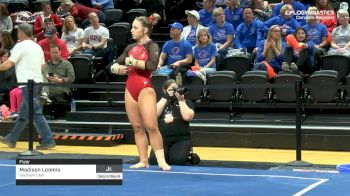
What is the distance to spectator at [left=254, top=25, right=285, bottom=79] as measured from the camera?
1210 cm

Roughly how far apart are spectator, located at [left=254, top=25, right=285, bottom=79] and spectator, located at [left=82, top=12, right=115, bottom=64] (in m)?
3.02

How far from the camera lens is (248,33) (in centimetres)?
1327

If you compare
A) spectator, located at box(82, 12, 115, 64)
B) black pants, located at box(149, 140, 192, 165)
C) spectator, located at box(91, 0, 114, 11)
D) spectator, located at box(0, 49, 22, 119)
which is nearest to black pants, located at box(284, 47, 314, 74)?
black pants, located at box(149, 140, 192, 165)

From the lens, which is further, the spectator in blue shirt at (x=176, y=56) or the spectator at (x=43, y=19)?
the spectator at (x=43, y=19)

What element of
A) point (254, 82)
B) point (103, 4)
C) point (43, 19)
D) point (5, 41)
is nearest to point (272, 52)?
point (254, 82)

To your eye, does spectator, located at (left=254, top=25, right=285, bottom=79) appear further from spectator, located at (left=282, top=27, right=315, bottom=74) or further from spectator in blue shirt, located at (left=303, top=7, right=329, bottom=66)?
spectator in blue shirt, located at (left=303, top=7, right=329, bottom=66)

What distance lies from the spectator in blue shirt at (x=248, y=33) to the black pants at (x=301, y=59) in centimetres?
115

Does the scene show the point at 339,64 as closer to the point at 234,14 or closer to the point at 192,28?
the point at 234,14

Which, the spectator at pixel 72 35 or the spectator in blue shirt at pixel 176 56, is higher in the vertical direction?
the spectator at pixel 72 35

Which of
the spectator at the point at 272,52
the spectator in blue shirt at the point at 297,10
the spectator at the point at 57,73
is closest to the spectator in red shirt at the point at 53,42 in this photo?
the spectator at the point at 57,73

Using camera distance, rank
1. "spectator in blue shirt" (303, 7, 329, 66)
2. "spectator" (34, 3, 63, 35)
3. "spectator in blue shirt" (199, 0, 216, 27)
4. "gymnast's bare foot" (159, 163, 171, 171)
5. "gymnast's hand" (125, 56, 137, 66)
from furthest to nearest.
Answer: "spectator" (34, 3, 63, 35)
"spectator in blue shirt" (199, 0, 216, 27)
"spectator in blue shirt" (303, 7, 329, 66)
"gymnast's bare foot" (159, 163, 171, 171)
"gymnast's hand" (125, 56, 137, 66)

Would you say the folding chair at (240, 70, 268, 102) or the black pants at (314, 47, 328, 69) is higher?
the black pants at (314, 47, 328, 69)

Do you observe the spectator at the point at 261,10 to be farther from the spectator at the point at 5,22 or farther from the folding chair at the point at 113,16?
the spectator at the point at 5,22

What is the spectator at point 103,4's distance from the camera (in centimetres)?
1594
